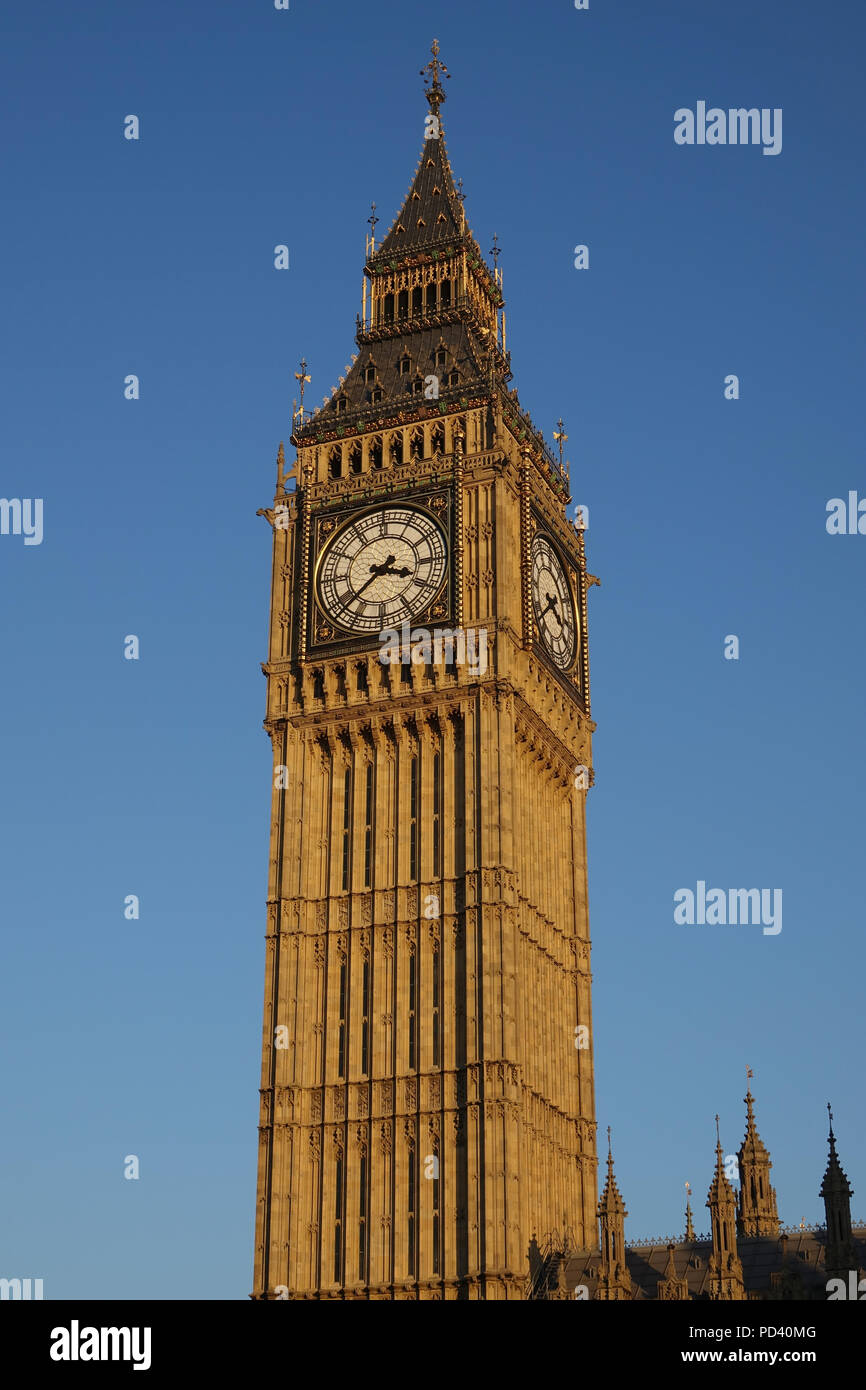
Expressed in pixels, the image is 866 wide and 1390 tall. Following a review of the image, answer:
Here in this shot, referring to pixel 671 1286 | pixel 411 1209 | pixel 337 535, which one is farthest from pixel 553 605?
pixel 671 1286

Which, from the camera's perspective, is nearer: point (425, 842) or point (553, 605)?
point (425, 842)

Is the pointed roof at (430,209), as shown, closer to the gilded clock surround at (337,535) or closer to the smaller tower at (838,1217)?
the gilded clock surround at (337,535)

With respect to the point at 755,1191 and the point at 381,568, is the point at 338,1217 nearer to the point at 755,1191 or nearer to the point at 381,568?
the point at 755,1191

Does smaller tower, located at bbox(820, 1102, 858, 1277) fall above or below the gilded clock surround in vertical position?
below

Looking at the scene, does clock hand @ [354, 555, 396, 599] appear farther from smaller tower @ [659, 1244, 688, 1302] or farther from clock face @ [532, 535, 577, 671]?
smaller tower @ [659, 1244, 688, 1302]

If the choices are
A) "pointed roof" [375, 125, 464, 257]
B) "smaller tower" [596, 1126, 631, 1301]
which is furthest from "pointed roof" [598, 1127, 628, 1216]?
"pointed roof" [375, 125, 464, 257]

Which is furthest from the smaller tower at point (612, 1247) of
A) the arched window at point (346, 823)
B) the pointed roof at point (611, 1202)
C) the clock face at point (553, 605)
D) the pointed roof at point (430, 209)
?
the pointed roof at point (430, 209)
